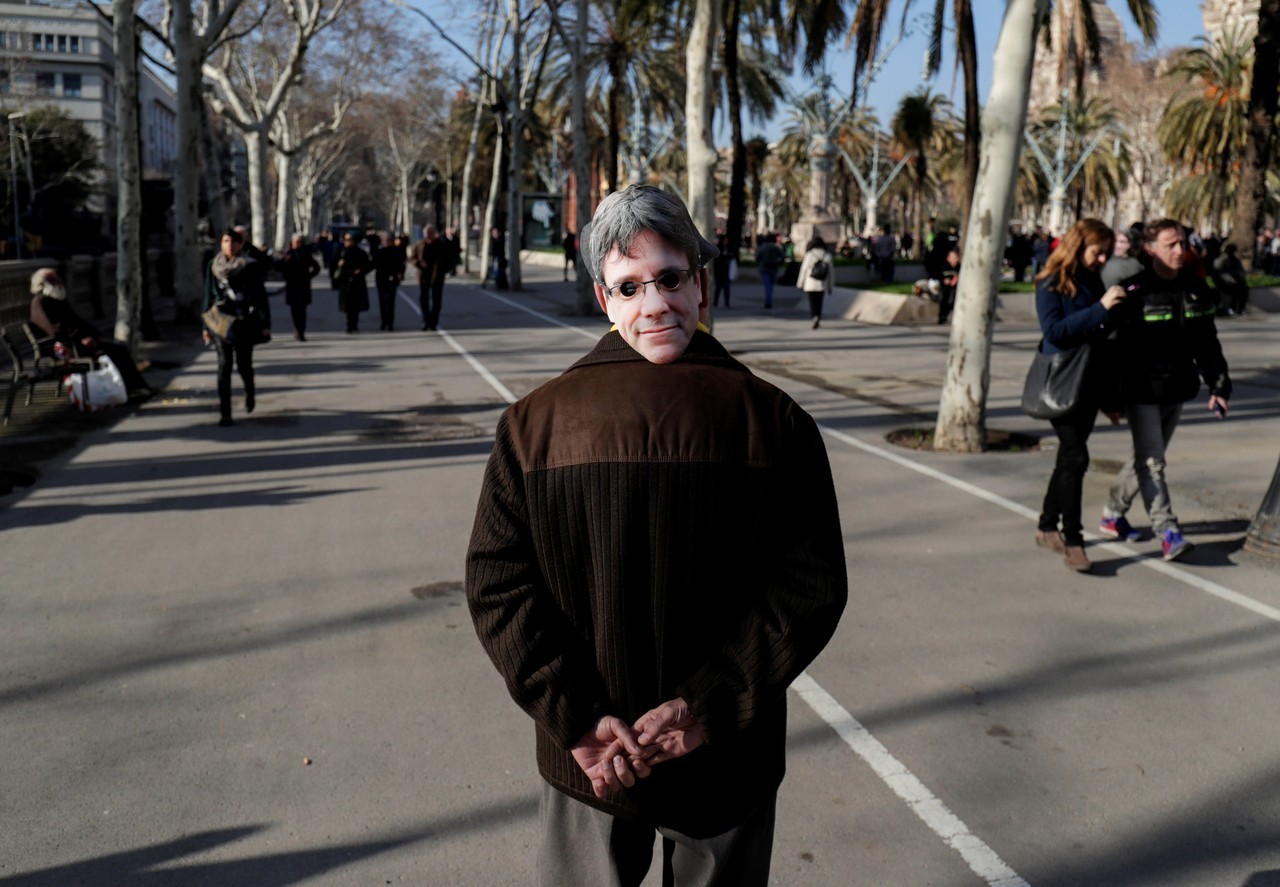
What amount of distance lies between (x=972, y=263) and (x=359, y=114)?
196 ft

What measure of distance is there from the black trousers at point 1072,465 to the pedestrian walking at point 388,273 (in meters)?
16.6

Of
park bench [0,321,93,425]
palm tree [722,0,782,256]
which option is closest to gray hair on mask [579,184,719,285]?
park bench [0,321,93,425]

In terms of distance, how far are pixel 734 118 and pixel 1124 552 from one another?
30296mm

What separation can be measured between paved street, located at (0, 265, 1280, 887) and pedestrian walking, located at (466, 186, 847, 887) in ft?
5.09

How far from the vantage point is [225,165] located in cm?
11694

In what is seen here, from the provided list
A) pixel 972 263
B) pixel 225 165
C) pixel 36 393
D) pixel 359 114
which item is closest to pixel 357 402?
pixel 36 393

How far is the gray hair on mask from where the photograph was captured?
2.22 m

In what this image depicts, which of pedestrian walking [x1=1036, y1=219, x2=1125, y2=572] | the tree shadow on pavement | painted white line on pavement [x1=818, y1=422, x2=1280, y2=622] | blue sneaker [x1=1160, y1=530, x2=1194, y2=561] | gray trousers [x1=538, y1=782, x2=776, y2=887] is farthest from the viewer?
blue sneaker [x1=1160, y1=530, x2=1194, y2=561]

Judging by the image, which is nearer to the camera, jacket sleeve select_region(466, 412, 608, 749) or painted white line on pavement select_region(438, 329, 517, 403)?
jacket sleeve select_region(466, 412, 608, 749)

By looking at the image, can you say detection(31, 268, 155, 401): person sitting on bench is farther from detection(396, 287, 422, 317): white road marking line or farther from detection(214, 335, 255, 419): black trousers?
detection(396, 287, 422, 317): white road marking line

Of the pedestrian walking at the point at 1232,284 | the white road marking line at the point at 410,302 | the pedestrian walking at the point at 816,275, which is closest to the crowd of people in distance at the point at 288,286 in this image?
the white road marking line at the point at 410,302

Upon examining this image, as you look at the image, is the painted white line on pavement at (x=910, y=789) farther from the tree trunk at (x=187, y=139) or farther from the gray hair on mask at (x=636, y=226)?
the tree trunk at (x=187, y=139)

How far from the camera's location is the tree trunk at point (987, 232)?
9.96 meters

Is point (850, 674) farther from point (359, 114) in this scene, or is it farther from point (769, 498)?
point (359, 114)
